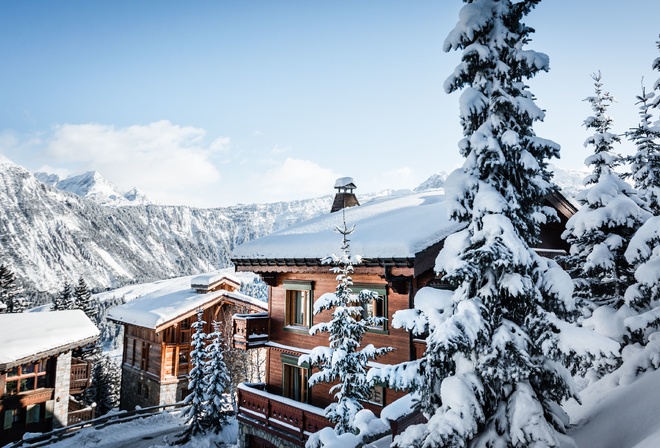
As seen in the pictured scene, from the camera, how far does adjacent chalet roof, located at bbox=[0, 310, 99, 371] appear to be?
19.1 m

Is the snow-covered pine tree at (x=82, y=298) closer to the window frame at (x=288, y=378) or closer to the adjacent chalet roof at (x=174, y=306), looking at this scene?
the adjacent chalet roof at (x=174, y=306)

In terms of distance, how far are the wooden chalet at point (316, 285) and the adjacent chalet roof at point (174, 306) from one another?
481 inches

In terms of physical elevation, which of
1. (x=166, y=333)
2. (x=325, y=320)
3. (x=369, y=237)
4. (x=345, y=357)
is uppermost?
(x=369, y=237)

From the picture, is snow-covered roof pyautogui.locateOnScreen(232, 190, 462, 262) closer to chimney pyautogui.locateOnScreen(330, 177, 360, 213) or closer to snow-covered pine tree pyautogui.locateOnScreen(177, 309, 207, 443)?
chimney pyautogui.locateOnScreen(330, 177, 360, 213)

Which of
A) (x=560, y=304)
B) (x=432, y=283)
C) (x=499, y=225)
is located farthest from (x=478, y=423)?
(x=432, y=283)

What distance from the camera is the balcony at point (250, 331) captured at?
1580cm

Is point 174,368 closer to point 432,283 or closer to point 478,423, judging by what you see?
point 432,283

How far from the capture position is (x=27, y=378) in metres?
21.1

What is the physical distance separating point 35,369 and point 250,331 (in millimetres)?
14377

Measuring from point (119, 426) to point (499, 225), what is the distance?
26.1 metres

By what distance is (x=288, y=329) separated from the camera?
1559 centimetres

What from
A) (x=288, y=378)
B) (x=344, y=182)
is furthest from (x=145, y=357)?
(x=344, y=182)

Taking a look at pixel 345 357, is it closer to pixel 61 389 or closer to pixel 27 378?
pixel 27 378

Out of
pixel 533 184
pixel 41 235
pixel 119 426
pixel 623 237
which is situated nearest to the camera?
pixel 533 184
